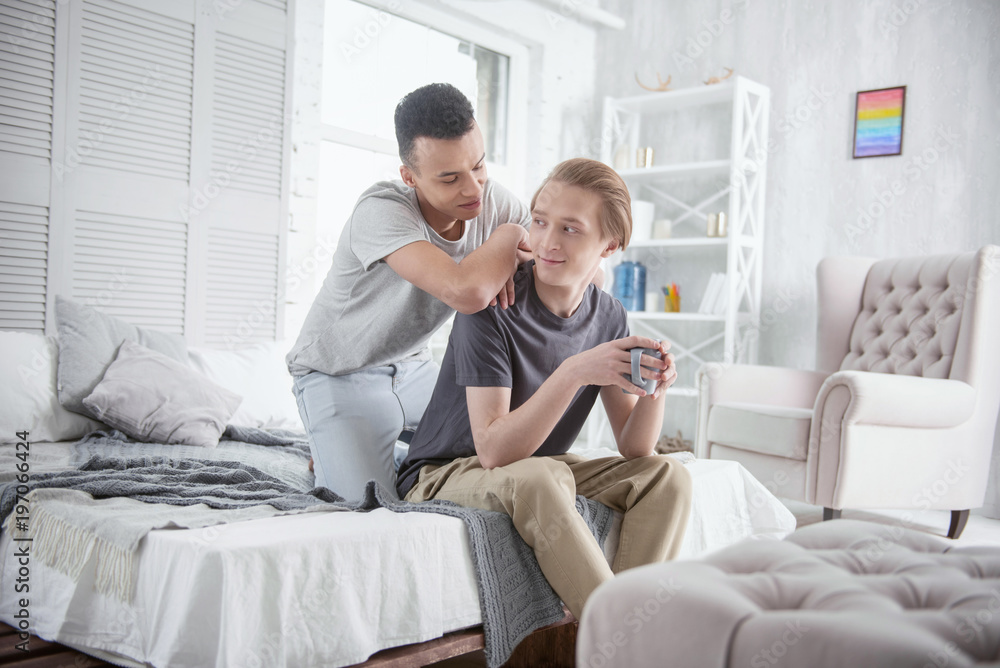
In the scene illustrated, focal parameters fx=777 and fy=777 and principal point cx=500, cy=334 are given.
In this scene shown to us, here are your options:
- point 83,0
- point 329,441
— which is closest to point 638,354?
point 329,441

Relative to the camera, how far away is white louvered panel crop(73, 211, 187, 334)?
9.43 ft

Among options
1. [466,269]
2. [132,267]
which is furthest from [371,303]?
[132,267]

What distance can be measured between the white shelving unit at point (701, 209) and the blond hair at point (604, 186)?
2.70m

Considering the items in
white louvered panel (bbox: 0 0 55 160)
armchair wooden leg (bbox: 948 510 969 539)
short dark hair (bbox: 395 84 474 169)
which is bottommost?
armchair wooden leg (bbox: 948 510 969 539)

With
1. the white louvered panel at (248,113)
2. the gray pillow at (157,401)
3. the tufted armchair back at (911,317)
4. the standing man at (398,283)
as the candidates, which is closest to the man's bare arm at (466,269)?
the standing man at (398,283)

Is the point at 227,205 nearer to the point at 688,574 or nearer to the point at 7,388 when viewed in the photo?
the point at 7,388

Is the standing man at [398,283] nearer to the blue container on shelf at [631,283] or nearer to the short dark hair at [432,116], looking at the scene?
the short dark hair at [432,116]

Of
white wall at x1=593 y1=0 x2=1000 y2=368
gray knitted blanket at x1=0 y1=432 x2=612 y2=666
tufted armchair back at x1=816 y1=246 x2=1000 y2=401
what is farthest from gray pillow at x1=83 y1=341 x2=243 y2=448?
white wall at x1=593 y1=0 x2=1000 y2=368

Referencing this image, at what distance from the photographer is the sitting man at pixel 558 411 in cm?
121

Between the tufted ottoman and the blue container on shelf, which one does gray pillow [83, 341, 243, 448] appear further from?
the blue container on shelf

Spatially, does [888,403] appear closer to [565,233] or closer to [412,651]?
[565,233]

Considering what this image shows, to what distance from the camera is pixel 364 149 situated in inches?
154

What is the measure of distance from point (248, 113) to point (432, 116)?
209 cm

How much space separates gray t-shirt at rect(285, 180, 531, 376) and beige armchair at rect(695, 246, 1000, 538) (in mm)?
1547
